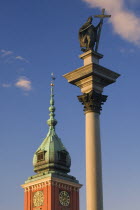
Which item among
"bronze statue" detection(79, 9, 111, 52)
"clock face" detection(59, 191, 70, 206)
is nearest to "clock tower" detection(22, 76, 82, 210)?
"clock face" detection(59, 191, 70, 206)

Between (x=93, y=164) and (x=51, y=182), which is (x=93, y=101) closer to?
(x=93, y=164)

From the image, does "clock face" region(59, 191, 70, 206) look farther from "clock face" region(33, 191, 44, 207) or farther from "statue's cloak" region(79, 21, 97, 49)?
"statue's cloak" region(79, 21, 97, 49)

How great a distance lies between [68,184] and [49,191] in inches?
194

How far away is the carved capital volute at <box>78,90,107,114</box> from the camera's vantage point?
92.3ft

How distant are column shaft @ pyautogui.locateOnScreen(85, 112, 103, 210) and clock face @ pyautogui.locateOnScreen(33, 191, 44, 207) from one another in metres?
81.9

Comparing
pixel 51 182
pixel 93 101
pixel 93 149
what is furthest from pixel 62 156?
pixel 93 149

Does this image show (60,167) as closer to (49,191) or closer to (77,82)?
(49,191)

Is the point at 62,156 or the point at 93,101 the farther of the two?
the point at 62,156

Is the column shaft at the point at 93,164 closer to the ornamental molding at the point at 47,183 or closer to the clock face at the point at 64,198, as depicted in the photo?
the ornamental molding at the point at 47,183

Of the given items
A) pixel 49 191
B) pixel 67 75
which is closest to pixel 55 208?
pixel 49 191

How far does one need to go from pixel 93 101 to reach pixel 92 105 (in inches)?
8.3

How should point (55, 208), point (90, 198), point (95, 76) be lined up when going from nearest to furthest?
point (90, 198) → point (95, 76) → point (55, 208)

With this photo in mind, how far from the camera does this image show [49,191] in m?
106

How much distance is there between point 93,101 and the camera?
28.1 metres
